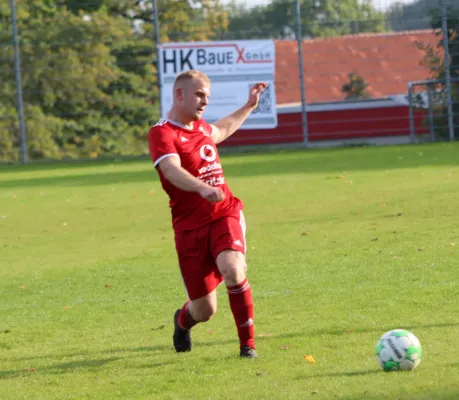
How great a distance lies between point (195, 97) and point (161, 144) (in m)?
0.38

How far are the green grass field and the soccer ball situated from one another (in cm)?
6

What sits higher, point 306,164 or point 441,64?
point 441,64

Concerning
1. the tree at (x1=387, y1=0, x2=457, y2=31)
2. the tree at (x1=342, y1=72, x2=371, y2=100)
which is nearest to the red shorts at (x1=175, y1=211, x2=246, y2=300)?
the tree at (x1=387, y1=0, x2=457, y2=31)

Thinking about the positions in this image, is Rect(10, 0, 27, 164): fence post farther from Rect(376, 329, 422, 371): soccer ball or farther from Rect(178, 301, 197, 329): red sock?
Rect(376, 329, 422, 371): soccer ball

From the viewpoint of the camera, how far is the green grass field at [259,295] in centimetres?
590

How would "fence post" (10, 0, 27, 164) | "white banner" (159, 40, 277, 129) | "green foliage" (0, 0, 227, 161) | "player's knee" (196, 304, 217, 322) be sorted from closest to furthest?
"player's knee" (196, 304, 217, 322), "white banner" (159, 40, 277, 129), "fence post" (10, 0, 27, 164), "green foliage" (0, 0, 227, 161)

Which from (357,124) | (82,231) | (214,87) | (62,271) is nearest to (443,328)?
(62,271)

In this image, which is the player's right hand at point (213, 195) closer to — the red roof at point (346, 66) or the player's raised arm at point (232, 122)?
the player's raised arm at point (232, 122)

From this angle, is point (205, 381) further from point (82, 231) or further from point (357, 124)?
point (357, 124)

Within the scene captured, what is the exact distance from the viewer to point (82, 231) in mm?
14031

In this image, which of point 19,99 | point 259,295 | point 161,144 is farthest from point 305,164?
point 161,144

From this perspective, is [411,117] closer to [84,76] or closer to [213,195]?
[84,76]

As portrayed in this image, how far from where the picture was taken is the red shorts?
6.55 meters

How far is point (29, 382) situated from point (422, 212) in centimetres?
826
